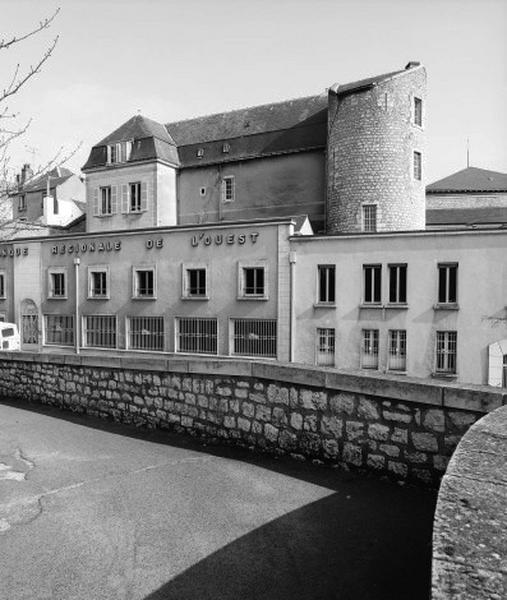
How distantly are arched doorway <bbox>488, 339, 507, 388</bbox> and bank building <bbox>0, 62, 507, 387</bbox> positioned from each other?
0.06 meters

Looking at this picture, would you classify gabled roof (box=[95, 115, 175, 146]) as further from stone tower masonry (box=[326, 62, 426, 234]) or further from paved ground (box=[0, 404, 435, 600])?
paved ground (box=[0, 404, 435, 600])

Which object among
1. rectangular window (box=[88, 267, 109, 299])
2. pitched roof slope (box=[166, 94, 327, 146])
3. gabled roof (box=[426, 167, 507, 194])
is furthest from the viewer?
gabled roof (box=[426, 167, 507, 194])

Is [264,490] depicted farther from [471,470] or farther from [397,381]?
[471,470]

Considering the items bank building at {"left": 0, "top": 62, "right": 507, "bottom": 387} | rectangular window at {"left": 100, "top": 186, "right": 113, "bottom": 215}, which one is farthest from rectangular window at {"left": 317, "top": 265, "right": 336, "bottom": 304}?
rectangular window at {"left": 100, "top": 186, "right": 113, "bottom": 215}

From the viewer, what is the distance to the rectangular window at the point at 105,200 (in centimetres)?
3469

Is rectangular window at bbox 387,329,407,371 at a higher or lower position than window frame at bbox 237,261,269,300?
lower

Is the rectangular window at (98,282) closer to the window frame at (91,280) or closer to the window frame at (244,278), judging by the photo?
the window frame at (91,280)

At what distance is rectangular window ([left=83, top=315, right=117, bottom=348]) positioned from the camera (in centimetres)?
2759

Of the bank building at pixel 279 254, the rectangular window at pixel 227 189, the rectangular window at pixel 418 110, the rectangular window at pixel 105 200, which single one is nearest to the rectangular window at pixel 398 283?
the bank building at pixel 279 254

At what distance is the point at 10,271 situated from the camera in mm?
31000

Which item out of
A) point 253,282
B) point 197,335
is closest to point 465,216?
point 253,282

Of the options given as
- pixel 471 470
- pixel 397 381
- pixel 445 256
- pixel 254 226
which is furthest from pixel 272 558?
pixel 254 226

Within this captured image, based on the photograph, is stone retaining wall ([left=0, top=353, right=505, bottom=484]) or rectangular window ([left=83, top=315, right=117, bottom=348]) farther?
rectangular window ([left=83, top=315, right=117, bottom=348])

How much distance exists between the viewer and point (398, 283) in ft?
71.8
